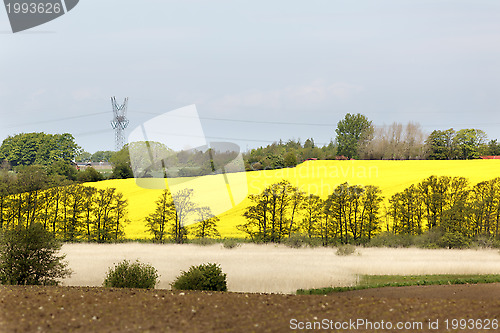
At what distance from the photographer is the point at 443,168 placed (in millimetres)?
71500

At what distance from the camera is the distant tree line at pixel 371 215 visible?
35812 millimetres

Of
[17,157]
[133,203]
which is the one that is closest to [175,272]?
[133,203]

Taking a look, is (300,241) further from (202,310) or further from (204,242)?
(202,310)

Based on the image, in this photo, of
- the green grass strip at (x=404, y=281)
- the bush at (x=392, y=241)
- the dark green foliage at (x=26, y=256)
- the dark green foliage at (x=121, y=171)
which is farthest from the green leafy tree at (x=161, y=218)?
the dark green foliage at (x=121, y=171)

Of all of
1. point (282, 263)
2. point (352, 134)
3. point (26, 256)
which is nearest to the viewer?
point (26, 256)

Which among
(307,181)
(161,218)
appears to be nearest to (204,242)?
(161,218)

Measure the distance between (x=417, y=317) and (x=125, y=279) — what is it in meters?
10.9

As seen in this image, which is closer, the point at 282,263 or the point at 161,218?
the point at 282,263

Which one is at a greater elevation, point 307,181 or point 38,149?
point 38,149

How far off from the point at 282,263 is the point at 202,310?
40.7ft

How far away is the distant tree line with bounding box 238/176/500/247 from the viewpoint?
35.8 m

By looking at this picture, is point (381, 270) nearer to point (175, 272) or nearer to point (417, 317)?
point (175, 272)

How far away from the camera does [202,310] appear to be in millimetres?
13070

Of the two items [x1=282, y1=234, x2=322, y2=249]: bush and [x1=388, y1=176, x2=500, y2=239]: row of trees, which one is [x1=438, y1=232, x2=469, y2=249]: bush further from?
[x1=282, y1=234, x2=322, y2=249]: bush
